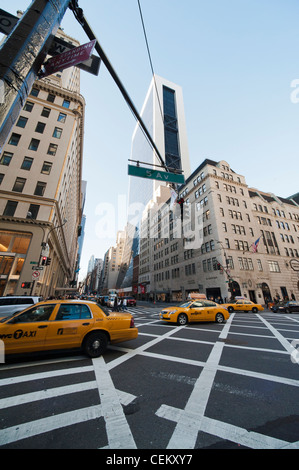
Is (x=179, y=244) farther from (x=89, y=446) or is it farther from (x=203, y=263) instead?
(x=89, y=446)

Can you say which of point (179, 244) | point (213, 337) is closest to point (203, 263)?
point (179, 244)

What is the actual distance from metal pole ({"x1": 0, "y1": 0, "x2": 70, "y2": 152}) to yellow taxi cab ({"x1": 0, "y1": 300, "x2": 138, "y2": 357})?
4.23m

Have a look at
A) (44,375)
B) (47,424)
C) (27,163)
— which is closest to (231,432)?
(47,424)

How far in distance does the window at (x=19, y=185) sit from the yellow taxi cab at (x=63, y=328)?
21.2 m

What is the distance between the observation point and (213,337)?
310 inches

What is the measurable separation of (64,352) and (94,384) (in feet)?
8.57

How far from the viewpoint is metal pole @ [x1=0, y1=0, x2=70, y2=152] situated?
312 centimetres

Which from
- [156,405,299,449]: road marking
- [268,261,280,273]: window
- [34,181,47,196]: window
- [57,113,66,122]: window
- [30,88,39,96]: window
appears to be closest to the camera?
[156,405,299,449]: road marking

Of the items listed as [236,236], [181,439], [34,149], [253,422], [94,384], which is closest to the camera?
[181,439]

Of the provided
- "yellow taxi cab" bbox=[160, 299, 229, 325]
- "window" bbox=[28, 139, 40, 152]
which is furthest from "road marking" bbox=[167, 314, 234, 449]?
"window" bbox=[28, 139, 40, 152]

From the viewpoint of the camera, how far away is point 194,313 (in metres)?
11.3

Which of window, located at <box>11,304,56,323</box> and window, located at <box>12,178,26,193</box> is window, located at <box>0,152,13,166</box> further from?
window, located at <box>11,304,56,323</box>

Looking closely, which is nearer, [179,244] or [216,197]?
[216,197]

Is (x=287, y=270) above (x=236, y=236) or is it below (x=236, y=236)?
below
